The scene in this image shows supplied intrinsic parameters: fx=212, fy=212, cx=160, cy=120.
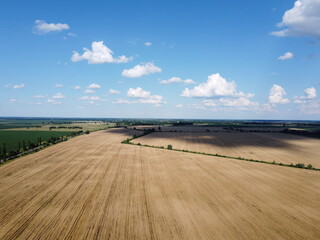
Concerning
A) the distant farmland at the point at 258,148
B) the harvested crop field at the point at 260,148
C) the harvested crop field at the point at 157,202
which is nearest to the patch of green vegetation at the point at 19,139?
the harvested crop field at the point at 157,202

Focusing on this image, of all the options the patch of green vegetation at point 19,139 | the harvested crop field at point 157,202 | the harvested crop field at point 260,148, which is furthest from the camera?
the patch of green vegetation at point 19,139

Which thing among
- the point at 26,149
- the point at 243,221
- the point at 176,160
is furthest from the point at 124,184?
the point at 26,149

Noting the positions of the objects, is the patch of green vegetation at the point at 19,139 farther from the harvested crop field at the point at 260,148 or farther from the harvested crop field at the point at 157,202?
the harvested crop field at the point at 260,148

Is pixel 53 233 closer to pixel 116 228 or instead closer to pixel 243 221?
pixel 116 228

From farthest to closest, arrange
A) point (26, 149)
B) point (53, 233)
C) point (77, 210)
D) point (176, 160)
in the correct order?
point (26, 149), point (176, 160), point (77, 210), point (53, 233)

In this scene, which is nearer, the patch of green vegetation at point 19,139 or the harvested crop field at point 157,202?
the harvested crop field at point 157,202

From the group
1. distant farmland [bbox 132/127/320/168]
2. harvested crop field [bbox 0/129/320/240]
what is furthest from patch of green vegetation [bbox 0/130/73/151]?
distant farmland [bbox 132/127/320/168]

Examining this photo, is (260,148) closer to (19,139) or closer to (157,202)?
(157,202)

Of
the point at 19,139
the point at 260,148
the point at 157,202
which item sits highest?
the point at 19,139

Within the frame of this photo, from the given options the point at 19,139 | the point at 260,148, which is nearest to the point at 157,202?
the point at 260,148
